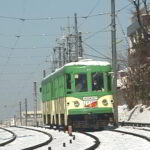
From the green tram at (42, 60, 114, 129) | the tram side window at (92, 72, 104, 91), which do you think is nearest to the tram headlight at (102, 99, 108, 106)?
the green tram at (42, 60, 114, 129)

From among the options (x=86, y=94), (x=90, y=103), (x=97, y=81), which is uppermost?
(x=97, y=81)

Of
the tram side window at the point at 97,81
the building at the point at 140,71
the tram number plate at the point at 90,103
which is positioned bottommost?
the tram number plate at the point at 90,103

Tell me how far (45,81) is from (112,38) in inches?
203

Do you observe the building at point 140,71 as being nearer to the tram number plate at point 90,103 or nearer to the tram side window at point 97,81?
the tram side window at point 97,81

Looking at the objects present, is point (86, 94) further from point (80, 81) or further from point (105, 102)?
point (105, 102)

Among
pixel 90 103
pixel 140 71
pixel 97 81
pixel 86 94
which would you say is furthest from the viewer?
pixel 140 71

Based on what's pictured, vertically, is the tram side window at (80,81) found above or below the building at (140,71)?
below

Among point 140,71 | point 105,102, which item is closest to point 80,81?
point 105,102

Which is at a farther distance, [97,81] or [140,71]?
[140,71]

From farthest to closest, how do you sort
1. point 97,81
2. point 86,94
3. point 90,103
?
point 97,81 → point 90,103 → point 86,94

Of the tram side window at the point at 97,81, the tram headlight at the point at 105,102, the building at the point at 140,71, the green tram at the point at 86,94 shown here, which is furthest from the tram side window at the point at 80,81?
the building at the point at 140,71

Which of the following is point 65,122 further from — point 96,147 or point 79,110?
point 96,147

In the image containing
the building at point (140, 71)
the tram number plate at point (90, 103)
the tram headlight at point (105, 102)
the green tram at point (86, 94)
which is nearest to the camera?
the green tram at point (86, 94)

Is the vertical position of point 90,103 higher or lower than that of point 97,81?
lower
